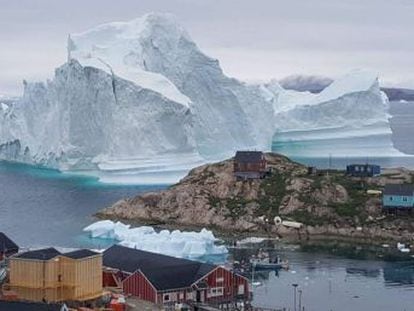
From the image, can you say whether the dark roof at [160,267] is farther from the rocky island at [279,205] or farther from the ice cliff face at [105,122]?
the ice cliff face at [105,122]

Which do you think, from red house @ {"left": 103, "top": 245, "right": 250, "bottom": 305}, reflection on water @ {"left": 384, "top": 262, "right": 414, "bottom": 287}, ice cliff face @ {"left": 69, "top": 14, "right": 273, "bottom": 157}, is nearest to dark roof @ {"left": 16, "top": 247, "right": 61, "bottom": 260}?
red house @ {"left": 103, "top": 245, "right": 250, "bottom": 305}

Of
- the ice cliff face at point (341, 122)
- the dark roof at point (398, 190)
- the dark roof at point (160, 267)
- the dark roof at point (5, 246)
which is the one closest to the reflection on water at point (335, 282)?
the dark roof at point (160, 267)

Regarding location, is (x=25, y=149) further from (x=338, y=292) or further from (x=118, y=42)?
(x=338, y=292)

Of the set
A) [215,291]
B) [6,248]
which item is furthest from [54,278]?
[6,248]

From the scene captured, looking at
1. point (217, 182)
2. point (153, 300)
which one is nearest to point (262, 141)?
point (217, 182)

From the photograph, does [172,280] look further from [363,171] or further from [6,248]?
[363,171]

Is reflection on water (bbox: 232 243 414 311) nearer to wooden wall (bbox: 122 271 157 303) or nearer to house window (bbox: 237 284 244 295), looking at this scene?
house window (bbox: 237 284 244 295)
